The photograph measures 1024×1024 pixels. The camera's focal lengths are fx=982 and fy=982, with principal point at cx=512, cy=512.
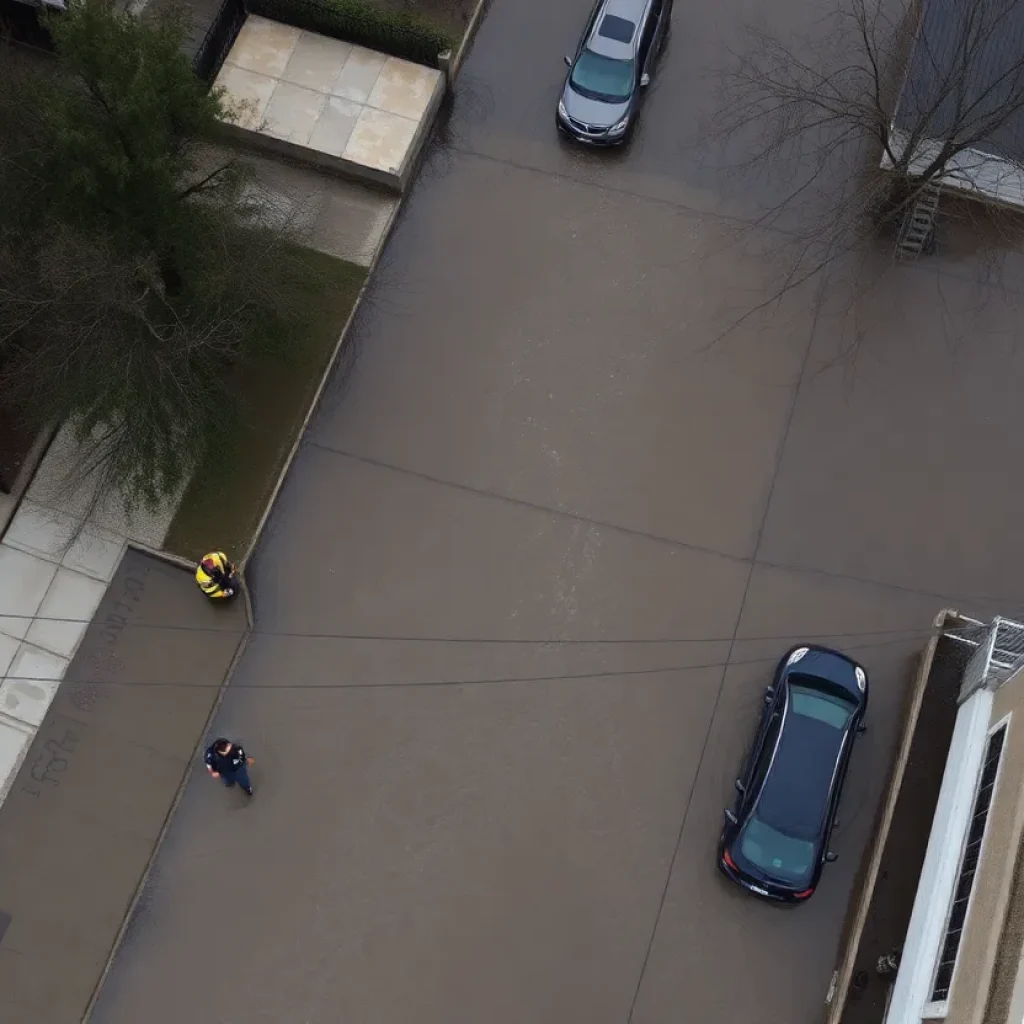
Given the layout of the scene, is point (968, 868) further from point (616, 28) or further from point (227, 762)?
point (616, 28)

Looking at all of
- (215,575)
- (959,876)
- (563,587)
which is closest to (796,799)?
(959,876)

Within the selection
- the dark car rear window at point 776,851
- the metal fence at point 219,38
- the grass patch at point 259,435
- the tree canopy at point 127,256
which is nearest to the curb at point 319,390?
the grass patch at point 259,435

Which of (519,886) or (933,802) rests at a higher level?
(933,802)

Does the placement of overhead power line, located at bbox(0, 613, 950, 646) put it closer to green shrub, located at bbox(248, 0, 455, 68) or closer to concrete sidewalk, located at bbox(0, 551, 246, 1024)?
concrete sidewalk, located at bbox(0, 551, 246, 1024)

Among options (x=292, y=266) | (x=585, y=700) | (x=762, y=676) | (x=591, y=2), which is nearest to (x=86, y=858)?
(x=585, y=700)

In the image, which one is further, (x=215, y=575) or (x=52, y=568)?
(x=52, y=568)

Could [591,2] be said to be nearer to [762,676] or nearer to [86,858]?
[762,676]
